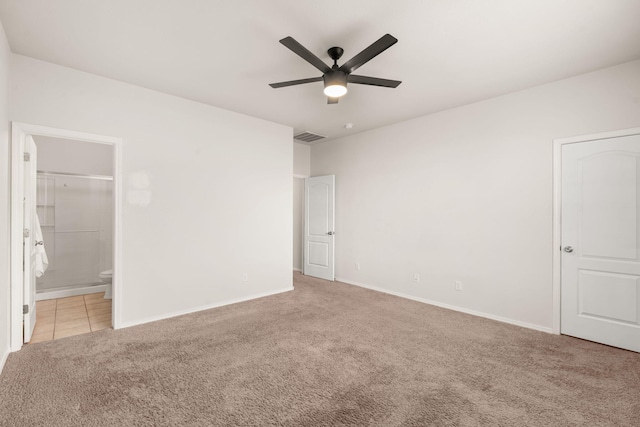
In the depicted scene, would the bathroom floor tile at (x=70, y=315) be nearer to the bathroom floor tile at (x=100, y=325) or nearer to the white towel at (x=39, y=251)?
the bathroom floor tile at (x=100, y=325)

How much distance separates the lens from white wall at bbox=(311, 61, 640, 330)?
3.24 metres

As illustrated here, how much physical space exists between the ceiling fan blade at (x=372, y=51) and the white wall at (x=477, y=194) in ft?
7.69

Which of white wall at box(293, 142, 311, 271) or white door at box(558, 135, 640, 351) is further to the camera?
white wall at box(293, 142, 311, 271)

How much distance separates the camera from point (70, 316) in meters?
3.72

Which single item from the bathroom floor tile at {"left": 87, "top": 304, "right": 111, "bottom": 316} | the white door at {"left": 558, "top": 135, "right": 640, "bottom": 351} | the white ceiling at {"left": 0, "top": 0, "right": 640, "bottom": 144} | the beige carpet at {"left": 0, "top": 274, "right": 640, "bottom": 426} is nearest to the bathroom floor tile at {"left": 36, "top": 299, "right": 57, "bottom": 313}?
the bathroom floor tile at {"left": 87, "top": 304, "right": 111, "bottom": 316}

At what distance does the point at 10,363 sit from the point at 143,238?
4.89 feet

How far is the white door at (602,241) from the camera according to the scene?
2.88m

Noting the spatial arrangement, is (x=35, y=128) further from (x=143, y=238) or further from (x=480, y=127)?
(x=480, y=127)

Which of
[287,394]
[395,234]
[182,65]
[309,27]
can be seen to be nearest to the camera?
[287,394]

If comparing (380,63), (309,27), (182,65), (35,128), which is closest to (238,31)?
(309,27)

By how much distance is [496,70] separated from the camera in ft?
10.0

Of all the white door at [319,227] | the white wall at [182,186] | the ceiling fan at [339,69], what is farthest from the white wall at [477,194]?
the ceiling fan at [339,69]

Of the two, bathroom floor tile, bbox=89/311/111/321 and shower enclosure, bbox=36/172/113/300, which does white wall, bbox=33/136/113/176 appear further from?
bathroom floor tile, bbox=89/311/111/321

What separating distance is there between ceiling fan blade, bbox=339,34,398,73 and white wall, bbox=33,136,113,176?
422 cm
